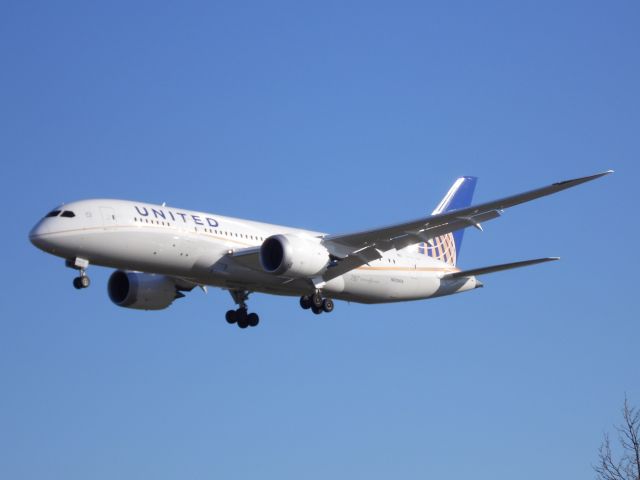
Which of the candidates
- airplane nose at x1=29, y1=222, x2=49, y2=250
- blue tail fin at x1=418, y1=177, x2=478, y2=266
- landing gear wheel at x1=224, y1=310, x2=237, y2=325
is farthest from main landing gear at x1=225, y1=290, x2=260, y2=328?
airplane nose at x1=29, y1=222, x2=49, y2=250

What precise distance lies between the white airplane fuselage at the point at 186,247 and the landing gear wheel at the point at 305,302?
0.92ft

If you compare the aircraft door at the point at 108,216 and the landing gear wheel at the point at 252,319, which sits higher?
the aircraft door at the point at 108,216

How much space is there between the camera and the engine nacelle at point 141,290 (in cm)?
4850

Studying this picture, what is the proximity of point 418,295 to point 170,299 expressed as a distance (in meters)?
10.3

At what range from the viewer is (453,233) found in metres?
55.0

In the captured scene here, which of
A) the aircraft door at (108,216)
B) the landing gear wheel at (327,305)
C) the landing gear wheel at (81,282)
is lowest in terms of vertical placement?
the landing gear wheel at (81,282)

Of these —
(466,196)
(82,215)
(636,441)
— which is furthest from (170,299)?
(636,441)

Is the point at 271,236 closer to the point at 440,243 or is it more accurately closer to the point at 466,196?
the point at 440,243

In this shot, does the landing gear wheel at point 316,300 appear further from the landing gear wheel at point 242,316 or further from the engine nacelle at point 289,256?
the landing gear wheel at point 242,316

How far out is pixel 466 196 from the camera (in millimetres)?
57500

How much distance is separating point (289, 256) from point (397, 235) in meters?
4.49

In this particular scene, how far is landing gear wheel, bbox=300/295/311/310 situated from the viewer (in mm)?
46312

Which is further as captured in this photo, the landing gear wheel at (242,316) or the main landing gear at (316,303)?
the landing gear wheel at (242,316)

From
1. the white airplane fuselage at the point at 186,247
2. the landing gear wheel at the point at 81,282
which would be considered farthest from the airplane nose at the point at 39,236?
the landing gear wheel at the point at 81,282
